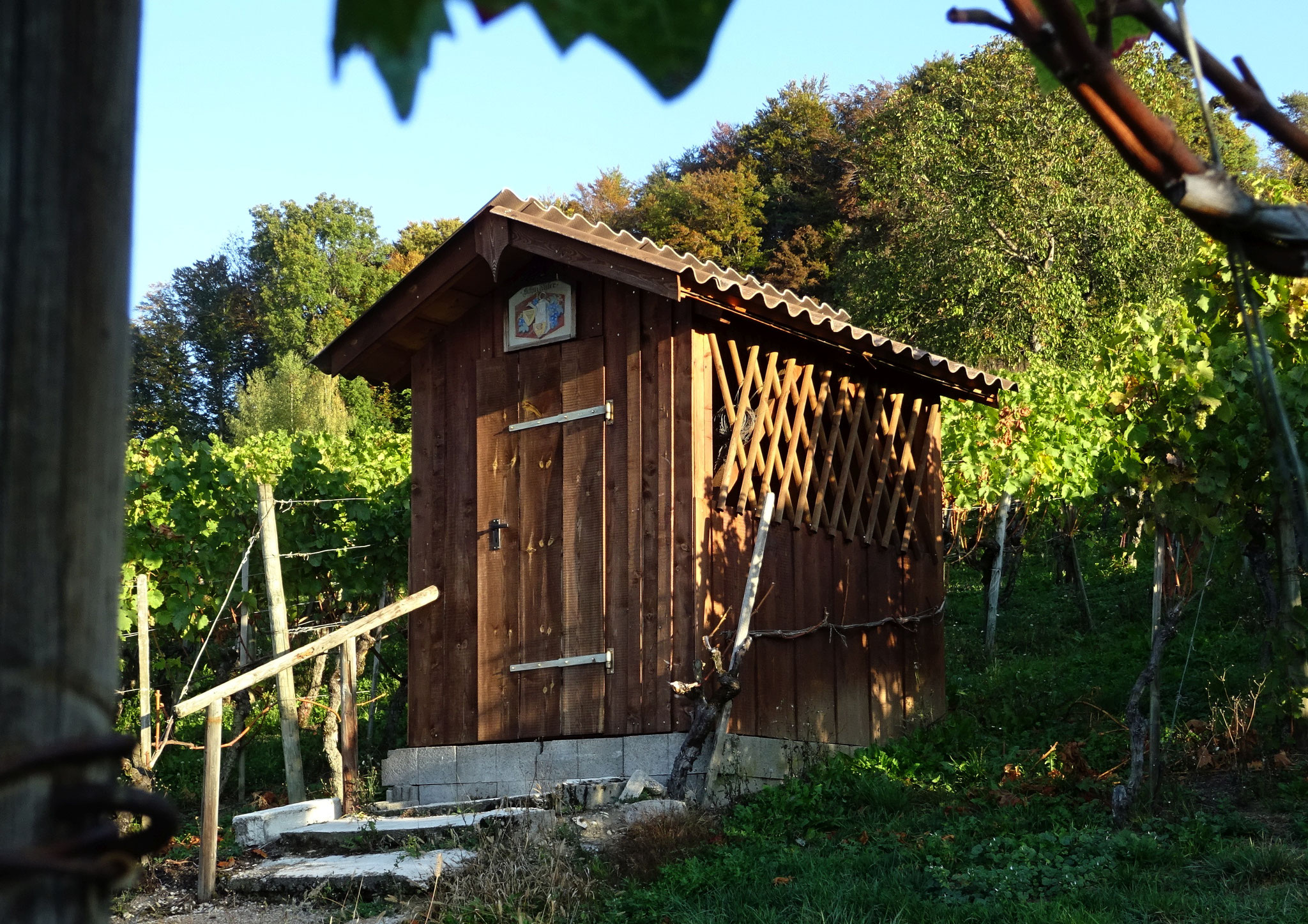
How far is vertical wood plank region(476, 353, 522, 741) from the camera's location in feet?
29.6

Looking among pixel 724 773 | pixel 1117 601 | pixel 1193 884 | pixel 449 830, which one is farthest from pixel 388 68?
pixel 1117 601

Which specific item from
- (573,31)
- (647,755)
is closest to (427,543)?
(647,755)

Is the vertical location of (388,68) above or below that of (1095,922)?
above

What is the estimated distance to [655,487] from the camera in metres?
8.50

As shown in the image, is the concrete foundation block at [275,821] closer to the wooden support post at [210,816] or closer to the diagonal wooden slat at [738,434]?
the wooden support post at [210,816]

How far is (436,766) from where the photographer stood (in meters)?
9.22

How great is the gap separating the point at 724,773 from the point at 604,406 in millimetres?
2554

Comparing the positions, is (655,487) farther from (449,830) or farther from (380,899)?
(380,899)

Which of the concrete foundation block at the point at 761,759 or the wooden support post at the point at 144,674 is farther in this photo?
the wooden support post at the point at 144,674

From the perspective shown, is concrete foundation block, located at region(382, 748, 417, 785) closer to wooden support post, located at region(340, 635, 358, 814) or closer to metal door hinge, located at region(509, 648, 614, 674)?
wooden support post, located at region(340, 635, 358, 814)

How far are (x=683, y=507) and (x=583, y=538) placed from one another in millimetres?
806

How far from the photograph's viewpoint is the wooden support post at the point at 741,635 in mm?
7840

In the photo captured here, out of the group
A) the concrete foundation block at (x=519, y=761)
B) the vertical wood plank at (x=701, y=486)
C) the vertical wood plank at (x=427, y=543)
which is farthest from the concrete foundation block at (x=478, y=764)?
the vertical wood plank at (x=701, y=486)

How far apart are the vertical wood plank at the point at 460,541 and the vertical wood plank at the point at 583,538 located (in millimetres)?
834
